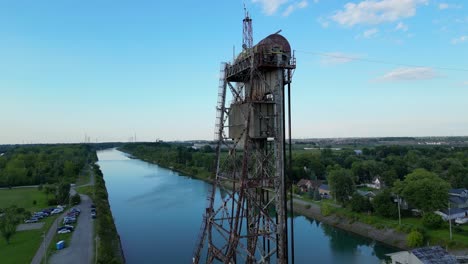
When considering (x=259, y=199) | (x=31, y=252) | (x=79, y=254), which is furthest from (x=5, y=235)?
(x=259, y=199)

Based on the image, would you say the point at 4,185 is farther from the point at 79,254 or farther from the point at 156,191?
the point at 79,254

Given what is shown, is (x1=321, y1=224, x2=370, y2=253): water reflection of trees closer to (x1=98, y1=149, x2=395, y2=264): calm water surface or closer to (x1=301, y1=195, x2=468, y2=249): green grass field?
(x1=98, y1=149, x2=395, y2=264): calm water surface

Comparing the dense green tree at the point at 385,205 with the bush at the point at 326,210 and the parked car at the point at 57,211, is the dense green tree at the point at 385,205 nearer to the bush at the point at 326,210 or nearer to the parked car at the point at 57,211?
the bush at the point at 326,210

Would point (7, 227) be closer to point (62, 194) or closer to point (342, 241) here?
point (62, 194)

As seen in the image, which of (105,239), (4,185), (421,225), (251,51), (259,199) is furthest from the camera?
(4,185)

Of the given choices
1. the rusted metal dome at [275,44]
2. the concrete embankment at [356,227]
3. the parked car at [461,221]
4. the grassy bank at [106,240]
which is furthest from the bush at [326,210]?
the rusted metal dome at [275,44]

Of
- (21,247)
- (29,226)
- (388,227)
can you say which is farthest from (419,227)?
(29,226)

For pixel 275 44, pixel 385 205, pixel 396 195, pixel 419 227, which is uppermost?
pixel 275 44
